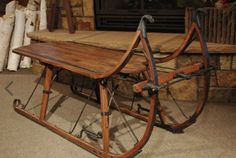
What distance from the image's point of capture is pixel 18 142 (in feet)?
6.16

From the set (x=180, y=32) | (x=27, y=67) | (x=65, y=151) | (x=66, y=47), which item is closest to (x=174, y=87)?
(x=180, y=32)

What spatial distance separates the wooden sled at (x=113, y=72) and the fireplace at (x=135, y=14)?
724 mm

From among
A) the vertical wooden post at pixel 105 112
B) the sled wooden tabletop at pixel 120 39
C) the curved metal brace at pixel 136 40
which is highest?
the curved metal brace at pixel 136 40

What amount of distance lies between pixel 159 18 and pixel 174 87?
0.66 meters

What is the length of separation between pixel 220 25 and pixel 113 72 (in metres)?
1.01

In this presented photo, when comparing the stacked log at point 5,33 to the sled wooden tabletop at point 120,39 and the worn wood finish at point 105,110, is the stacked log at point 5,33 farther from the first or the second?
the worn wood finish at point 105,110

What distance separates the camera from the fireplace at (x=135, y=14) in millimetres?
2639

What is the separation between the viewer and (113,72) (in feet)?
4.83

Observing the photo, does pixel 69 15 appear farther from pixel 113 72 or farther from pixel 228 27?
pixel 113 72

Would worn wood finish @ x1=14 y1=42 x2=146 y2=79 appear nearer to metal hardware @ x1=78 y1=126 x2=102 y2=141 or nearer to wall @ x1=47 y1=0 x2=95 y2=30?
metal hardware @ x1=78 y1=126 x2=102 y2=141

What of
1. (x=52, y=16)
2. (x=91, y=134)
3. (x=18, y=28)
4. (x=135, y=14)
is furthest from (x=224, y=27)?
(x=18, y=28)

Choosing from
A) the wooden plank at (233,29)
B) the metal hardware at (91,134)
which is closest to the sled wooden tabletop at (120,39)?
the wooden plank at (233,29)

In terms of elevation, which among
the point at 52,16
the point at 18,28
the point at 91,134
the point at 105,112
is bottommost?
the point at 91,134

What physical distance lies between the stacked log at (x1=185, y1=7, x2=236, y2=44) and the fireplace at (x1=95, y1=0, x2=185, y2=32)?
40cm
